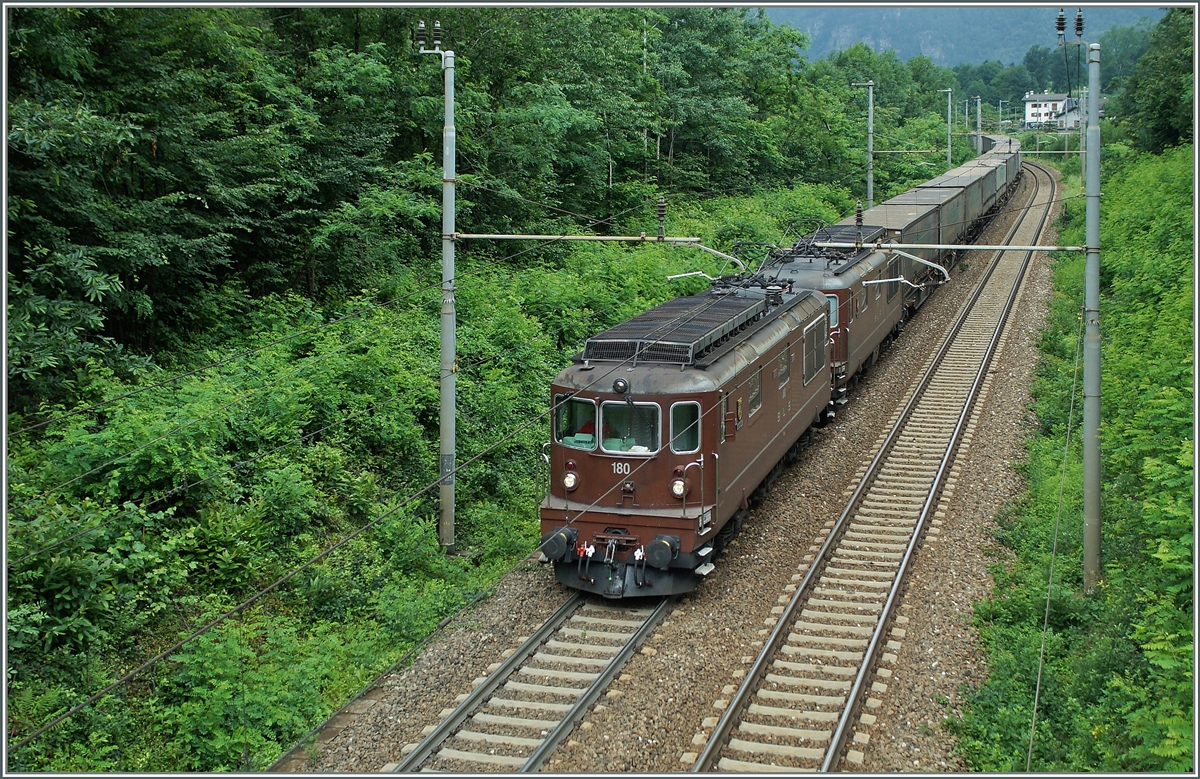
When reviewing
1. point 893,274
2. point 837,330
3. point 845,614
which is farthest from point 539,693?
point 893,274

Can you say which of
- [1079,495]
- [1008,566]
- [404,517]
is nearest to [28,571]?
[404,517]

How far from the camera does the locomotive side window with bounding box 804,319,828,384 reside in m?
17.4

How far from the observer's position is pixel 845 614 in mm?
12586

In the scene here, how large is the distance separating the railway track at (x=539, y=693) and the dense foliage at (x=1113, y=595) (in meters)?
3.75

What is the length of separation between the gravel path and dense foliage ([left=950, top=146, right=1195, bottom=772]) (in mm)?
415

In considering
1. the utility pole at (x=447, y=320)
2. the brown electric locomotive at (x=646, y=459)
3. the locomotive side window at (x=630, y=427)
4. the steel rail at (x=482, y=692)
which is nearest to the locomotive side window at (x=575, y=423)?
the brown electric locomotive at (x=646, y=459)

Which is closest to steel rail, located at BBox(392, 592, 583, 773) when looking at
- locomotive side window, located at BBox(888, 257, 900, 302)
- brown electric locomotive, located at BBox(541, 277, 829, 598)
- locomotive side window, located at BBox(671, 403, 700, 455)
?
brown electric locomotive, located at BBox(541, 277, 829, 598)

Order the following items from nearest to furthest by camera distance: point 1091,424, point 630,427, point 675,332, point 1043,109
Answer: point 1091,424 < point 630,427 < point 675,332 < point 1043,109

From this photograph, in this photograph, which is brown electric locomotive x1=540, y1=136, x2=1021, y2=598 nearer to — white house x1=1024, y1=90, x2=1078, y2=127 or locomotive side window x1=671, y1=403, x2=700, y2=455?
locomotive side window x1=671, y1=403, x2=700, y2=455

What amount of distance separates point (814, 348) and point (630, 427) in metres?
6.22

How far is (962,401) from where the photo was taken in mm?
21062

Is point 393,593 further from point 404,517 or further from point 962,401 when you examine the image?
point 962,401

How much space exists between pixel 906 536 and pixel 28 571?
1123 cm

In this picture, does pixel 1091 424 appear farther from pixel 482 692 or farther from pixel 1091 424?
pixel 482 692
